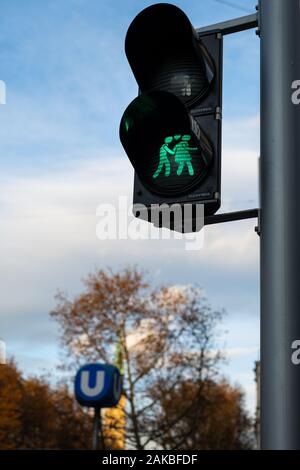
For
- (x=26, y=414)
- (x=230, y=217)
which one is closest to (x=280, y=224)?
(x=230, y=217)

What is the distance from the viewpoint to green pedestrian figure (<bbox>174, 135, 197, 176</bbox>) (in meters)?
3.07

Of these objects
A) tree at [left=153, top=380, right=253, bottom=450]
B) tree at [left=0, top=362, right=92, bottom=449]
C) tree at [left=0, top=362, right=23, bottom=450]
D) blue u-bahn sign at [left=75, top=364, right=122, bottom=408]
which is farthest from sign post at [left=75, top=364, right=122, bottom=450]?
tree at [left=0, top=362, right=23, bottom=450]

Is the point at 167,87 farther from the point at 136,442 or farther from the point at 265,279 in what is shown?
the point at 136,442

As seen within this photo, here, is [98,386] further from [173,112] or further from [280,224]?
[280,224]

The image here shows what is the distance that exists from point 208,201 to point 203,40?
0.88 metres

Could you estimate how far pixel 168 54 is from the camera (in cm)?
342

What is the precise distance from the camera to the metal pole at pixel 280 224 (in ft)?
8.20

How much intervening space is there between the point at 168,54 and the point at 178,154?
0.60m

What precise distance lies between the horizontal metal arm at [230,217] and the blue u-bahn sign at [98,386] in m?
14.7

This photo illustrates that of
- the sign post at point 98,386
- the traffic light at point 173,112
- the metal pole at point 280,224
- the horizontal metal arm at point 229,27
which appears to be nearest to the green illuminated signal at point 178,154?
the traffic light at point 173,112

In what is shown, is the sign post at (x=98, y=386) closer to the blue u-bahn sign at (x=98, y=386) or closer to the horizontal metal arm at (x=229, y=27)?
the blue u-bahn sign at (x=98, y=386)

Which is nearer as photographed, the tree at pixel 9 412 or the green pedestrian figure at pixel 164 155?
the green pedestrian figure at pixel 164 155
